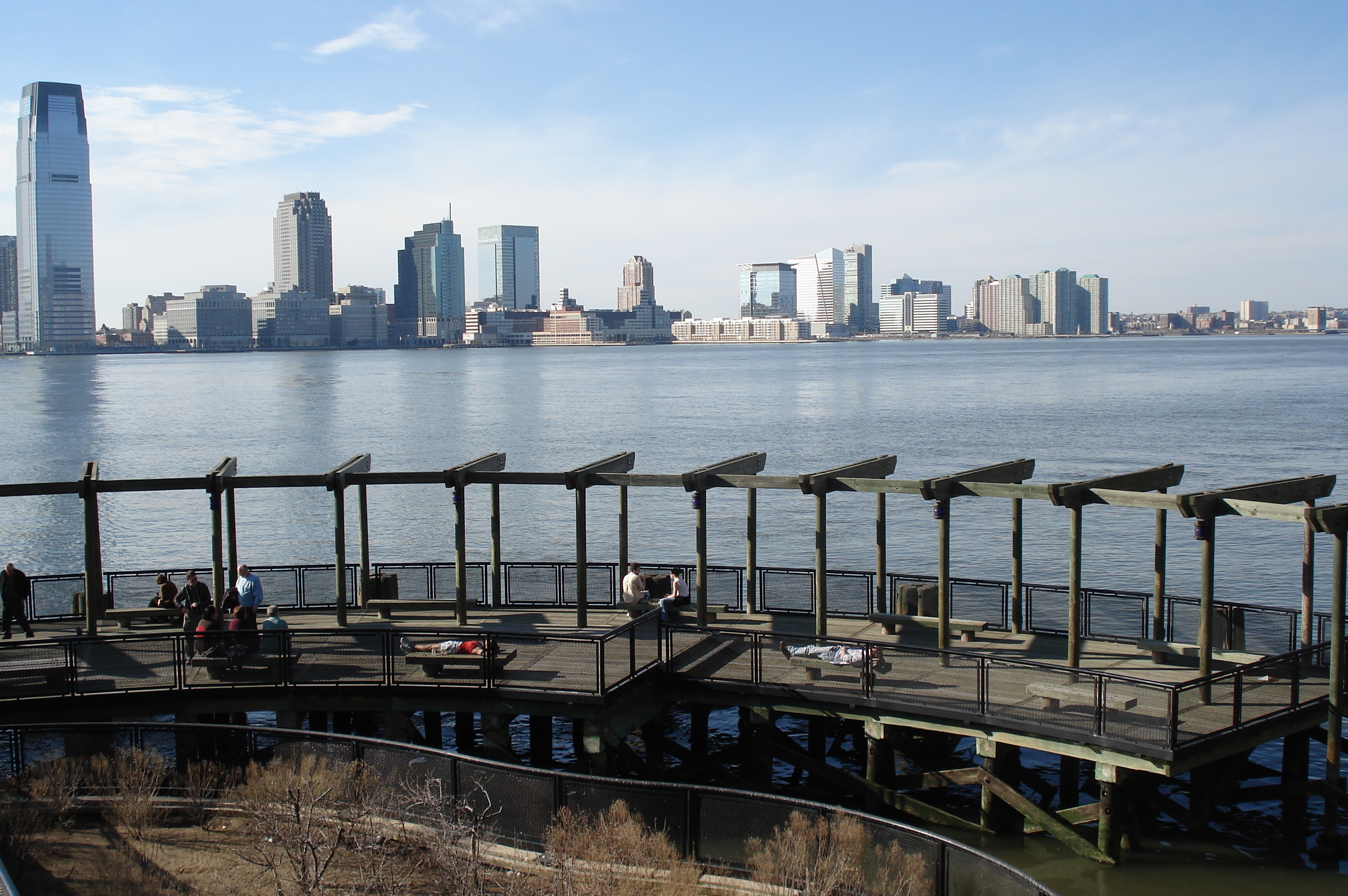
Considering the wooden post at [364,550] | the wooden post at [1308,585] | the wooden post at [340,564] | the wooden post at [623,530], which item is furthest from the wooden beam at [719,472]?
the wooden post at [1308,585]

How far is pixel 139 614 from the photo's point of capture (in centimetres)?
1920

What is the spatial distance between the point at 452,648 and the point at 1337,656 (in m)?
11.1

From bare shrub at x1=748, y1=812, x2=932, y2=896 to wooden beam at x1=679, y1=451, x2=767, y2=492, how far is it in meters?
8.03

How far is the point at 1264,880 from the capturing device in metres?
15.5

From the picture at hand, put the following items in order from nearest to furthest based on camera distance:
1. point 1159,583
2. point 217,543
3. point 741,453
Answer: point 1159,583 < point 217,543 < point 741,453

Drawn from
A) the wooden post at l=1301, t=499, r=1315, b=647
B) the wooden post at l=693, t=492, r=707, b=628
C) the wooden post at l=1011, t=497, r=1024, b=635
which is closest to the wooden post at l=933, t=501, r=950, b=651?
the wooden post at l=1011, t=497, r=1024, b=635

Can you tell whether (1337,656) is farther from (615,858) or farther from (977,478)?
(615,858)

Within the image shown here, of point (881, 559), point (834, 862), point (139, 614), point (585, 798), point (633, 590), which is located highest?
point (881, 559)

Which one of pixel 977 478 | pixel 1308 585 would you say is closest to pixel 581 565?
pixel 977 478

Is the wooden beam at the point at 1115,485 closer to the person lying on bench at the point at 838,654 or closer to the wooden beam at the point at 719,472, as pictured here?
the person lying on bench at the point at 838,654

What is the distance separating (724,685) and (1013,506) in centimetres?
607

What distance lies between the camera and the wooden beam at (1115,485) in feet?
55.0

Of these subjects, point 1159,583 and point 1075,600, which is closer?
point 1075,600

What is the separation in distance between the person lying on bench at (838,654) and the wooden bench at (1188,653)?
4.07m
